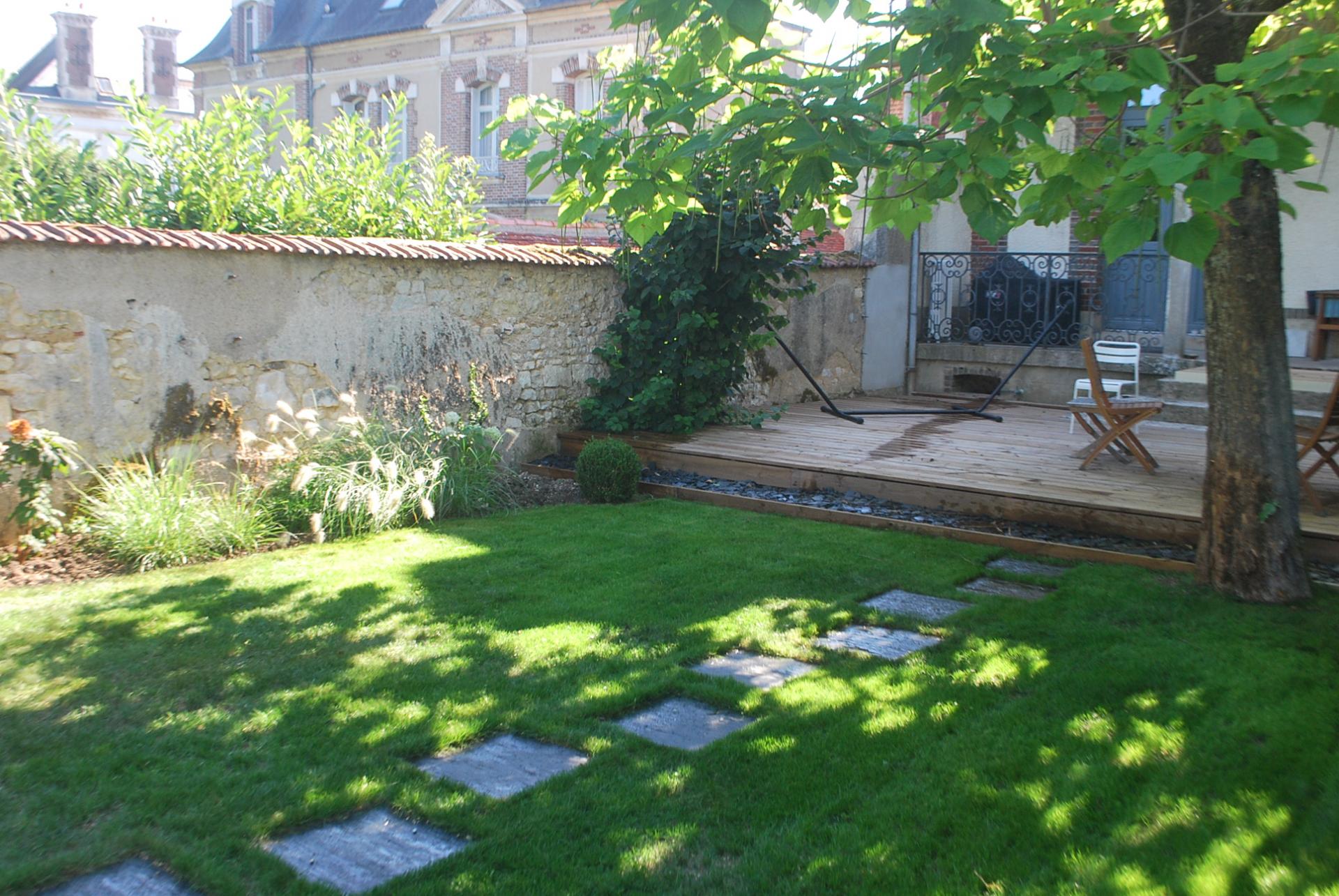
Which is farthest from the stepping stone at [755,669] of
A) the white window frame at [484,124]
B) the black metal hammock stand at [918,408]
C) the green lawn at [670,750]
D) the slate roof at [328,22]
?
the slate roof at [328,22]

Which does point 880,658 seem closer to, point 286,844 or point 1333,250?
point 286,844

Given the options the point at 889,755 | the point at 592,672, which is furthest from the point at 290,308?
the point at 889,755

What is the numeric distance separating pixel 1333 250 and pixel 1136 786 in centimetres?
989

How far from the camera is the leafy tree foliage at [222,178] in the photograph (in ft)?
22.1

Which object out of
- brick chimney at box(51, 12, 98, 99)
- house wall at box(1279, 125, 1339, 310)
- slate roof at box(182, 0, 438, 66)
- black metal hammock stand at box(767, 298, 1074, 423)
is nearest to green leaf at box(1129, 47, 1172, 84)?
black metal hammock stand at box(767, 298, 1074, 423)

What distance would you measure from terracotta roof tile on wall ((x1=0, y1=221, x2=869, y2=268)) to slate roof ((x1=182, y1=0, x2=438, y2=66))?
21.3 meters

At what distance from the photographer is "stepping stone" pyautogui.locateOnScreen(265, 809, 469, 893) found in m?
2.78

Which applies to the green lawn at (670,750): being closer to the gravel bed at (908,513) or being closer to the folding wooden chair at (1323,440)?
the gravel bed at (908,513)

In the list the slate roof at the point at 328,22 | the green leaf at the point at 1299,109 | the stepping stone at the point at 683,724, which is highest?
the slate roof at the point at 328,22

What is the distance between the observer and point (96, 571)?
18.5 feet

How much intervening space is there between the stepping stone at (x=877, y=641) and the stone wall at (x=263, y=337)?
4.17 metres

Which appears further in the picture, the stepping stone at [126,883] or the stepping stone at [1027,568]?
the stepping stone at [1027,568]

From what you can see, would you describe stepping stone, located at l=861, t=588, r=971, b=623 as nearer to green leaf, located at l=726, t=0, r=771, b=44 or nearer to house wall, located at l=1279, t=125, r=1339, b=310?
green leaf, located at l=726, t=0, r=771, b=44

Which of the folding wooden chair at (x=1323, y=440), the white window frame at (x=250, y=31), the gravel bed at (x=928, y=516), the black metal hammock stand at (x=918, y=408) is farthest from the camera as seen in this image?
the white window frame at (x=250, y=31)
